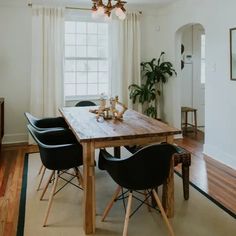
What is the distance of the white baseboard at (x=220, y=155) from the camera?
402cm

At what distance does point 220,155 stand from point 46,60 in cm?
346

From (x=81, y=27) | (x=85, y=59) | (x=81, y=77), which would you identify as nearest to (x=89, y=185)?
(x=81, y=77)

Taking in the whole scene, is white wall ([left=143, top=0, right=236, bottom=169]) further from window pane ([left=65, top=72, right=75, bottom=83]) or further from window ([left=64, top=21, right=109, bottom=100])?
window pane ([left=65, top=72, right=75, bottom=83])

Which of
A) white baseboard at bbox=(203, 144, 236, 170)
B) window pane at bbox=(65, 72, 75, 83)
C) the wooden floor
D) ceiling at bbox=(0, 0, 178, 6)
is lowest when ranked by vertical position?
the wooden floor

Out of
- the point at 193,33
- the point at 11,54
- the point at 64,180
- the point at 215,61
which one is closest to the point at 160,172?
the point at 64,180

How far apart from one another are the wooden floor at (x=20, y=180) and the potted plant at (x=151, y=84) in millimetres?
1226

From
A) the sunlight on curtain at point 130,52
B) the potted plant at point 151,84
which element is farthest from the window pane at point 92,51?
the potted plant at point 151,84

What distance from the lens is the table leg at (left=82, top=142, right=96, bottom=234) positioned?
238cm

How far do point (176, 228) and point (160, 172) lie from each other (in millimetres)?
608

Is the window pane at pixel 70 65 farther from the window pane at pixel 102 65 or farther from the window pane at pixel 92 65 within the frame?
the window pane at pixel 102 65

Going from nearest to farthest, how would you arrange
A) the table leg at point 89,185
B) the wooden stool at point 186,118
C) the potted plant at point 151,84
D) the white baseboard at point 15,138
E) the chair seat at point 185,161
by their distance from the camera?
the table leg at point 89,185, the chair seat at point 185,161, the white baseboard at point 15,138, the potted plant at point 151,84, the wooden stool at point 186,118

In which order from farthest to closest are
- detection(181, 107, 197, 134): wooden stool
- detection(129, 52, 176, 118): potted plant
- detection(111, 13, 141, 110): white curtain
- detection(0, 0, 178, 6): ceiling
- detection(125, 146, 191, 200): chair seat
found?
detection(181, 107, 197, 134): wooden stool < detection(111, 13, 141, 110): white curtain < detection(129, 52, 176, 118): potted plant < detection(0, 0, 178, 6): ceiling < detection(125, 146, 191, 200): chair seat

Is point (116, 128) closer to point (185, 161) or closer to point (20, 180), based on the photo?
point (185, 161)

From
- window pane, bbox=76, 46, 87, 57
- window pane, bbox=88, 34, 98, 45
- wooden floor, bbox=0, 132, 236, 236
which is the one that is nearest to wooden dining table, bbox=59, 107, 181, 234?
wooden floor, bbox=0, 132, 236, 236
